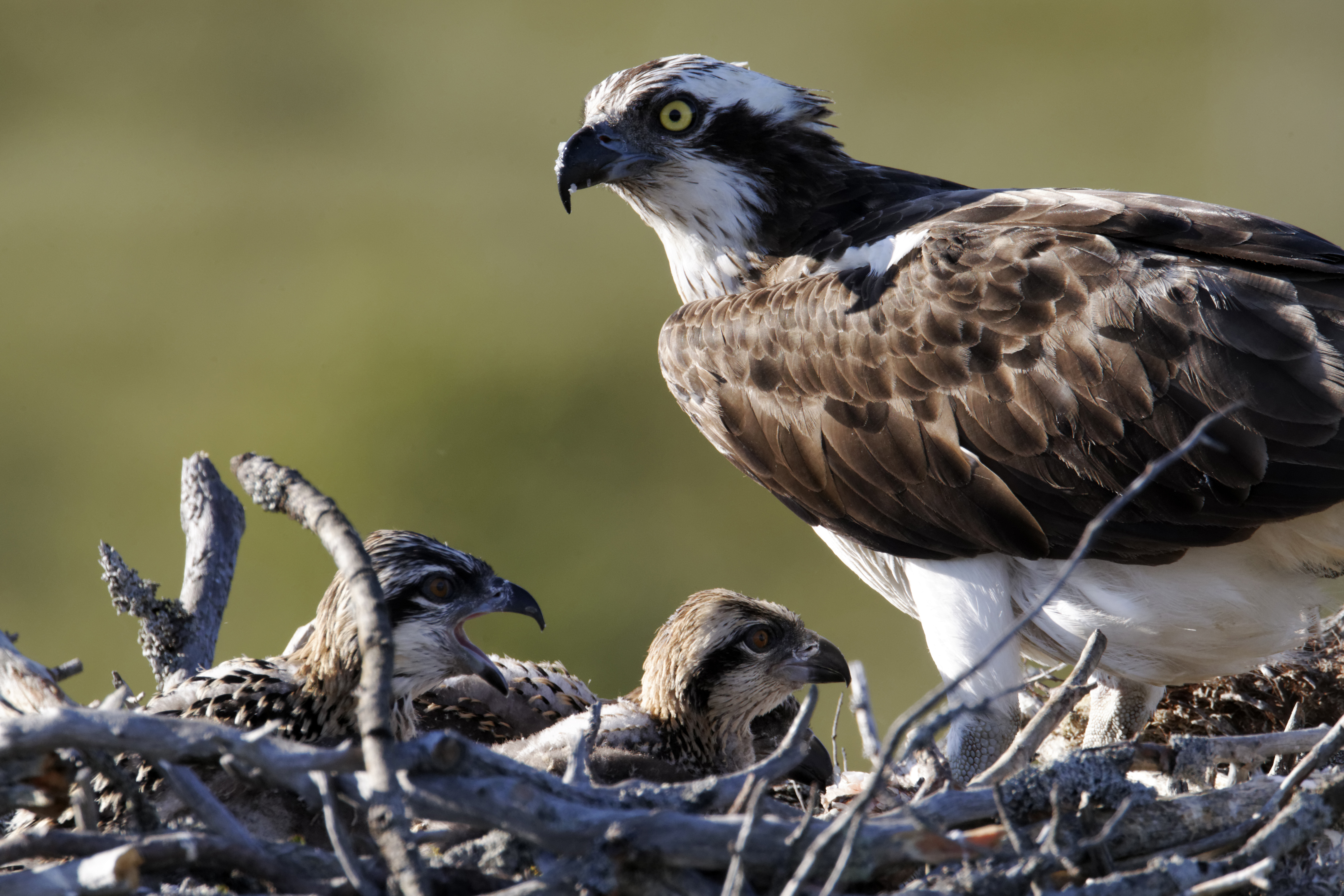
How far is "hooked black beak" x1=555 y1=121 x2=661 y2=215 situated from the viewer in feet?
14.5

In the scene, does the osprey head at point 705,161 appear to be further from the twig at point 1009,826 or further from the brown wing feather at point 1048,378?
the twig at point 1009,826

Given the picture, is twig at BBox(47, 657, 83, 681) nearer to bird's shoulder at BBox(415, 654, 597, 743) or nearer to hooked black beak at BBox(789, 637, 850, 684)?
bird's shoulder at BBox(415, 654, 597, 743)

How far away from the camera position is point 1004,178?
13742mm

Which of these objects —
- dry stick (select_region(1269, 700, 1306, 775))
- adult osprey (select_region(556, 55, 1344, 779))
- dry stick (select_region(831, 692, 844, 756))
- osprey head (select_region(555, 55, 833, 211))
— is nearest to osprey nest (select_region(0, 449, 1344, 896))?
dry stick (select_region(1269, 700, 1306, 775))

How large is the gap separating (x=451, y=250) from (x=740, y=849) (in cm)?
1541

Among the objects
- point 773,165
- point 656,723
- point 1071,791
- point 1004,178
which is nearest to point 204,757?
point 1071,791

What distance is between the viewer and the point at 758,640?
4.16m

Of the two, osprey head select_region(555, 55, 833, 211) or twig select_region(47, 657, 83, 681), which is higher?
osprey head select_region(555, 55, 833, 211)

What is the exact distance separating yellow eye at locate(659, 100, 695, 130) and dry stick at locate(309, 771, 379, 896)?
2.76m

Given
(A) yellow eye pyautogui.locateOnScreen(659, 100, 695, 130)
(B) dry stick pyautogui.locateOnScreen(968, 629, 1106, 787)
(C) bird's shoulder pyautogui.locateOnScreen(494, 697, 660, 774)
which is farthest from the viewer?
(A) yellow eye pyautogui.locateOnScreen(659, 100, 695, 130)

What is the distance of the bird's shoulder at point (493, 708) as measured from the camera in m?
4.10

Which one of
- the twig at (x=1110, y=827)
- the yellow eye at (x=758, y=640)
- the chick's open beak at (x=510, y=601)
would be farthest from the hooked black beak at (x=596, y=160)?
the twig at (x=1110, y=827)

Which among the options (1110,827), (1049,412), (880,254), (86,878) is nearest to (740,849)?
(1110,827)

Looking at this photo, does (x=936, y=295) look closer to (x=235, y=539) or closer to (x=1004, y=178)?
(x=235, y=539)
